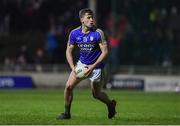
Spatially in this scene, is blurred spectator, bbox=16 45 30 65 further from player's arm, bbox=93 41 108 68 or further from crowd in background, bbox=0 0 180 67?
player's arm, bbox=93 41 108 68

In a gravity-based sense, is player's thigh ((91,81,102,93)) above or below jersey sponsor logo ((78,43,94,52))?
below

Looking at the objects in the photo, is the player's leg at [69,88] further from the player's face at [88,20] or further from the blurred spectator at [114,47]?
the blurred spectator at [114,47]

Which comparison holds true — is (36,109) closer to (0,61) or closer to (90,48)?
(90,48)

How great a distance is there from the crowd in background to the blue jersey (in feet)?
67.8

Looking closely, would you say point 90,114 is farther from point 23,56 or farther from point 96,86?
point 23,56

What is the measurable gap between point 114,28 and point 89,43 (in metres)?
22.0

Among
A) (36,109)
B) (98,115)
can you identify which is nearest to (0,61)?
(36,109)

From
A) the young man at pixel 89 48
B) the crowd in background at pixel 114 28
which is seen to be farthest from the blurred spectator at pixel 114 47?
the young man at pixel 89 48

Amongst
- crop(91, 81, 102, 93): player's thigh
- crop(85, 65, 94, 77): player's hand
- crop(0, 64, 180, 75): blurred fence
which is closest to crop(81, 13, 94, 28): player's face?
crop(85, 65, 94, 77): player's hand

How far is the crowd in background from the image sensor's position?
3716 centimetres

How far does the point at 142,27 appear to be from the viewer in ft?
123

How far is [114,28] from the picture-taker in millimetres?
37969

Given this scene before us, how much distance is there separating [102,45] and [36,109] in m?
4.86

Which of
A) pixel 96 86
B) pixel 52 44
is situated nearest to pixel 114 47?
pixel 52 44
